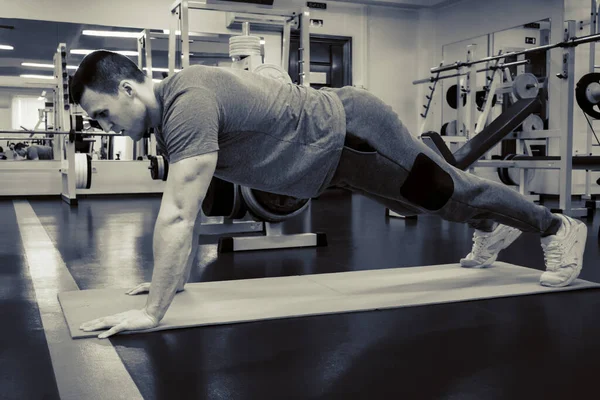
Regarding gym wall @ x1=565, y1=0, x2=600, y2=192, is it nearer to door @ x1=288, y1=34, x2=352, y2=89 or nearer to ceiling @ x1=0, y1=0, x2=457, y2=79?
door @ x1=288, y1=34, x2=352, y2=89

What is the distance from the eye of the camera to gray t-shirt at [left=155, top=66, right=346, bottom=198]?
4.98 ft

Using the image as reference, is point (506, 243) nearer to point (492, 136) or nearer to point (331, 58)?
point (492, 136)

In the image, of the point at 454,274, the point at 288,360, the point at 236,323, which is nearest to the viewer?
the point at 288,360

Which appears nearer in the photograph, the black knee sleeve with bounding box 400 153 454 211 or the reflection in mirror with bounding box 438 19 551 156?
the black knee sleeve with bounding box 400 153 454 211

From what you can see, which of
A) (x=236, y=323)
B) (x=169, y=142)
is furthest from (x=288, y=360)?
(x=169, y=142)

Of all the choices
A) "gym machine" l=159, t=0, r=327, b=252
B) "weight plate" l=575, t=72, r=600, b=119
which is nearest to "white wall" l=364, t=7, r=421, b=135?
"weight plate" l=575, t=72, r=600, b=119

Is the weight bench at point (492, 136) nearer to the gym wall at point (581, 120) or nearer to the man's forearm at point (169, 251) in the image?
the man's forearm at point (169, 251)

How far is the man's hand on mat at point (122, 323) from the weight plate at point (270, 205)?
4.80ft

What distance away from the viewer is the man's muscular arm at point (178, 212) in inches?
59.1

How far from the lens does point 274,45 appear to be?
332 inches

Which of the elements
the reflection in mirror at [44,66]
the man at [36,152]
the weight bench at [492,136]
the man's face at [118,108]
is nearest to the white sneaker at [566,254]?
the weight bench at [492,136]

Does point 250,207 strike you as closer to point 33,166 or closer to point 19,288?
point 19,288

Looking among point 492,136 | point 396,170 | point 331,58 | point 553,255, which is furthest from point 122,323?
point 331,58

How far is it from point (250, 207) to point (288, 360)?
1.73 metres
